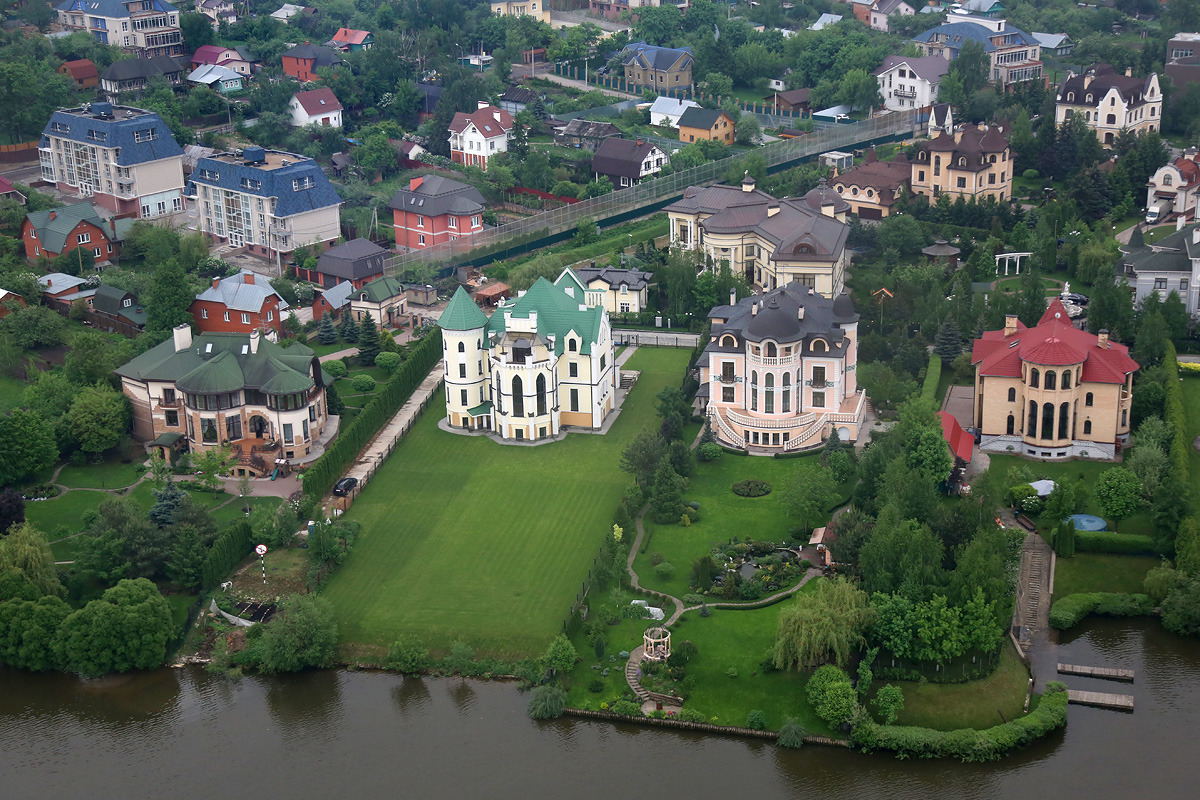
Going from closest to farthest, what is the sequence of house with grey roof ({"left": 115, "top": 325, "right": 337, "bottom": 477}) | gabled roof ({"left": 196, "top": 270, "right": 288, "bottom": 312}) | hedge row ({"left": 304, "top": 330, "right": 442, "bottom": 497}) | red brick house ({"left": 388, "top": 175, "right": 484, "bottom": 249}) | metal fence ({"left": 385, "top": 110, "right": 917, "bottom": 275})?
hedge row ({"left": 304, "top": 330, "right": 442, "bottom": 497}) → house with grey roof ({"left": 115, "top": 325, "right": 337, "bottom": 477}) → gabled roof ({"left": 196, "top": 270, "right": 288, "bottom": 312}) → metal fence ({"left": 385, "top": 110, "right": 917, "bottom": 275}) → red brick house ({"left": 388, "top": 175, "right": 484, "bottom": 249})

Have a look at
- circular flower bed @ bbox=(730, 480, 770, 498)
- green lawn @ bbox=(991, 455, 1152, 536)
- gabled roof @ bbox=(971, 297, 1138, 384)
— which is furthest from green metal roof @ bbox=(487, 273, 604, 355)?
green lawn @ bbox=(991, 455, 1152, 536)

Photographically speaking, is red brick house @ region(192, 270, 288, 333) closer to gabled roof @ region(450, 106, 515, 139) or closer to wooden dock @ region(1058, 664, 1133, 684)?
gabled roof @ region(450, 106, 515, 139)

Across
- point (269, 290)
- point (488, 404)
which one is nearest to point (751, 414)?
point (488, 404)

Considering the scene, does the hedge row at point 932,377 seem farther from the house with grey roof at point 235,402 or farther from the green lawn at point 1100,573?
the house with grey roof at point 235,402

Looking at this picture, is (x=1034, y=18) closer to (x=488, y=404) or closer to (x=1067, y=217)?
(x=1067, y=217)

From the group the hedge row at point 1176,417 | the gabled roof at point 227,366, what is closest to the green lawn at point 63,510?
the gabled roof at point 227,366

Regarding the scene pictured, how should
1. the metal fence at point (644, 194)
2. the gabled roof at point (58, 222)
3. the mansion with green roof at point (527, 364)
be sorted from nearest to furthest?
the mansion with green roof at point (527, 364) → the gabled roof at point (58, 222) → the metal fence at point (644, 194)
